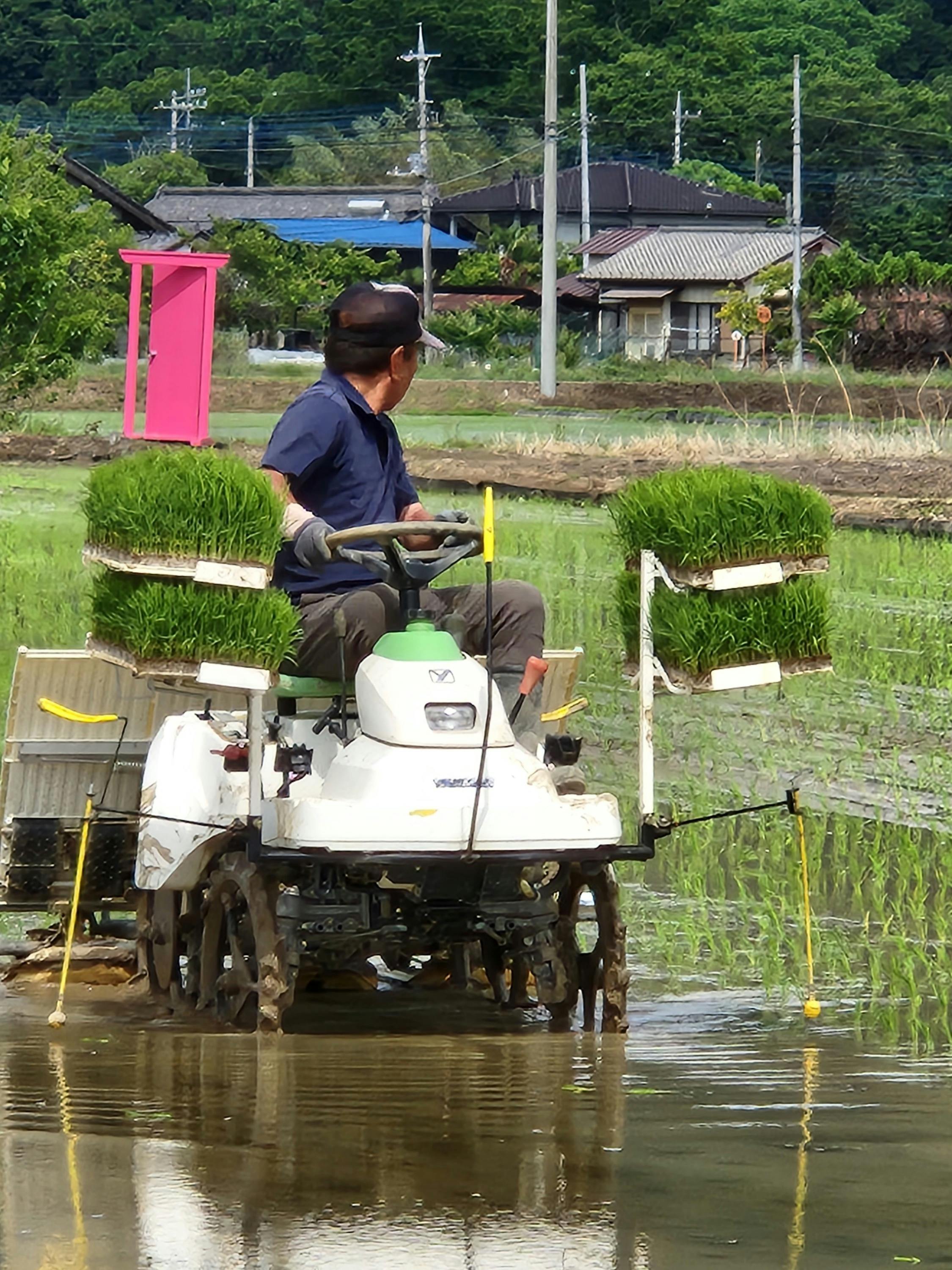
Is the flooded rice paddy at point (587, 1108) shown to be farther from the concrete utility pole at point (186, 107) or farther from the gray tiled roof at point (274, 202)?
the concrete utility pole at point (186, 107)

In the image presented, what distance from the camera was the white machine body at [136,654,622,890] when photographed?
5.27 metres

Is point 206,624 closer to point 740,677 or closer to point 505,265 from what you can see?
point 740,677

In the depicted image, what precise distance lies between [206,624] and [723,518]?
3.94 feet

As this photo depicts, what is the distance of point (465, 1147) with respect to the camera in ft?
14.5

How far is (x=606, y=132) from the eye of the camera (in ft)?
271

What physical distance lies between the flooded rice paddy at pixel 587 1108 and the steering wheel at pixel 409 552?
1041mm

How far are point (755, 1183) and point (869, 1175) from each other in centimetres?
22

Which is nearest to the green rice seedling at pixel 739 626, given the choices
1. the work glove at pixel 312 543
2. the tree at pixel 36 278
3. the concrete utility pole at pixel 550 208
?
the work glove at pixel 312 543

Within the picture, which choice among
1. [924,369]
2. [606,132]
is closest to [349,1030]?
[924,369]

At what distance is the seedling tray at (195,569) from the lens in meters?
5.38

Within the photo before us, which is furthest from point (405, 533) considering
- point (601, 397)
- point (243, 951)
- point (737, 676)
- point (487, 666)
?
point (601, 397)

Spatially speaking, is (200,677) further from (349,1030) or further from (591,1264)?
(591,1264)

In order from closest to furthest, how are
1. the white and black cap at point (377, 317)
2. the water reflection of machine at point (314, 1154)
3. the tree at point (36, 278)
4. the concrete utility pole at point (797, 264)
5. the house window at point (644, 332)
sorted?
the water reflection of machine at point (314, 1154), the white and black cap at point (377, 317), the tree at point (36, 278), the concrete utility pole at point (797, 264), the house window at point (644, 332)

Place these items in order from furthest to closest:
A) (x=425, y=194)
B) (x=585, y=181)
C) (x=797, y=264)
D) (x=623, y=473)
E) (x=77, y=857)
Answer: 1. (x=585, y=181)
2. (x=425, y=194)
3. (x=797, y=264)
4. (x=623, y=473)
5. (x=77, y=857)
